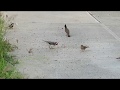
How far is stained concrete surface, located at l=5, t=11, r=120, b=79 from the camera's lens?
5.35 meters

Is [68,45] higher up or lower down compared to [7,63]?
lower down

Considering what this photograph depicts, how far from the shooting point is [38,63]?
564 cm

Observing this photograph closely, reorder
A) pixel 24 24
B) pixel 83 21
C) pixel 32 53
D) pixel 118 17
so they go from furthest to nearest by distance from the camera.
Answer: pixel 118 17
pixel 83 21
pixel 24 24
pixel 32 53

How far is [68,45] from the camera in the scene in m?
6.81

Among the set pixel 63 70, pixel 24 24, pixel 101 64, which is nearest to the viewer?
pixel 63 70

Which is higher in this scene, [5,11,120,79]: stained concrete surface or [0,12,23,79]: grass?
[0,12,23,79]: grass

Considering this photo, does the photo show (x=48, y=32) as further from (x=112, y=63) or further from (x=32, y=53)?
(x=112, y=63)

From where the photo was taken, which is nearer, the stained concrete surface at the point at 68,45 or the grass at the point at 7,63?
the grass at the point at 7,63

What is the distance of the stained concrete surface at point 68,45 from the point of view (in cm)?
535

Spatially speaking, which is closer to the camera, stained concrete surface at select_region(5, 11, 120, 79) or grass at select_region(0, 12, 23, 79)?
grass at select_region(0, 12, 23, 79)

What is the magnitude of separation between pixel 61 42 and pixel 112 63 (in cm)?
147

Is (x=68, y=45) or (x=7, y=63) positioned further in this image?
(x=68, y=45)

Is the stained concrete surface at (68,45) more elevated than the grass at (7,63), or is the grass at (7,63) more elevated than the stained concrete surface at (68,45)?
the grass at (7,63)
